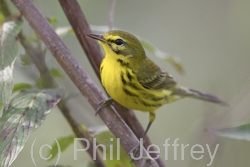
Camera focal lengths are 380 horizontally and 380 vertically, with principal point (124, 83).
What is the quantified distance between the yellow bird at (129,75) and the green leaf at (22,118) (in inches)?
19.8

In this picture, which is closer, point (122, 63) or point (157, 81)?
point (122, 63)

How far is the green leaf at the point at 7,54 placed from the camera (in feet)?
4.12

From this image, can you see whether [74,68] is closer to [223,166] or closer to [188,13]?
[223,166]

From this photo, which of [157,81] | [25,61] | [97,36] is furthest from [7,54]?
[157,81]

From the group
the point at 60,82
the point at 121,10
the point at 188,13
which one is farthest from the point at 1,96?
the point at 188,13

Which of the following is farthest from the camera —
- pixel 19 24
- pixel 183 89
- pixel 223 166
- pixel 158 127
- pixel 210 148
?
pixel 158 127

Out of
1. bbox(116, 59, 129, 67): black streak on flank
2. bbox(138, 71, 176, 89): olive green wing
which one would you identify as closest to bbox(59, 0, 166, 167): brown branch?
bbox(116, 59, 129, 67): black streak on flank

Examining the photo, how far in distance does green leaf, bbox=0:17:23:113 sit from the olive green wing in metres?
0.95

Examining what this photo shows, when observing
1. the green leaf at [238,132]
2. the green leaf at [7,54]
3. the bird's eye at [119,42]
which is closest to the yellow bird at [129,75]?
the bird's eye at [119,42]

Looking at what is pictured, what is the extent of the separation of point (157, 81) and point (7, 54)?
1.26m

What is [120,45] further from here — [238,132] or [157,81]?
[238,132]

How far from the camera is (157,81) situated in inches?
97.3

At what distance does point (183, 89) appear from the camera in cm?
279

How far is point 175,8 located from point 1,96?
3578mm
